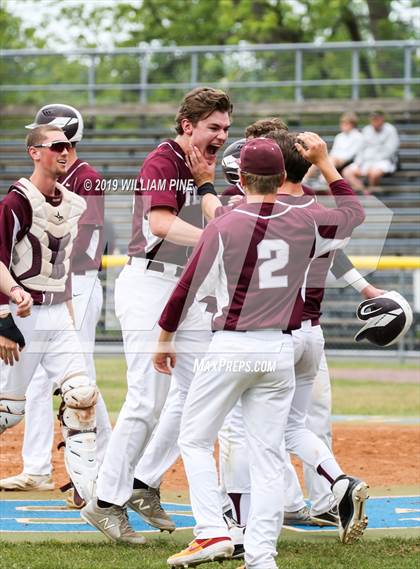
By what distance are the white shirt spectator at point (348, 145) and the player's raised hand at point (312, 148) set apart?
14.0m

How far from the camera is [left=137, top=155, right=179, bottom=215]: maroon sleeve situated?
6.35 metres

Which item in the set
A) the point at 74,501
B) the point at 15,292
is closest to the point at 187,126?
the point at 15,292

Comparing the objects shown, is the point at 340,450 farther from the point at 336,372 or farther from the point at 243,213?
the point at 336,372

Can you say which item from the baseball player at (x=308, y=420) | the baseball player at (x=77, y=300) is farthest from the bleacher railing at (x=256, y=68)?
the baseball player at (x=308, y=420)

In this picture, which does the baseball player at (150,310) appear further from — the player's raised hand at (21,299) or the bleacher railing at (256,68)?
the bleacher railing at (256,68)

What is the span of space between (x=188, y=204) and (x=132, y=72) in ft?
58.7

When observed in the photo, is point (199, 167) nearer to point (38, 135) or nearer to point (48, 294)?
point (38, 135)

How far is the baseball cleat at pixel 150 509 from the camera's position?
6859 mm

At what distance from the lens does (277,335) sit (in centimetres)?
575

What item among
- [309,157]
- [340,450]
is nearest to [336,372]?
[340,450]

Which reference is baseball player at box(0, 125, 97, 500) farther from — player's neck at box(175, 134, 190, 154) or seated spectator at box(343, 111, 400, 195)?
seated spectator at box(343, 111, 400, 195)

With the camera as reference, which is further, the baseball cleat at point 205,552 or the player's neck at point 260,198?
the player's neck at point 260,198

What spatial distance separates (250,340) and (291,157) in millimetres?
1337

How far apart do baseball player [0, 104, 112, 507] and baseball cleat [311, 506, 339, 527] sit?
163 cm
